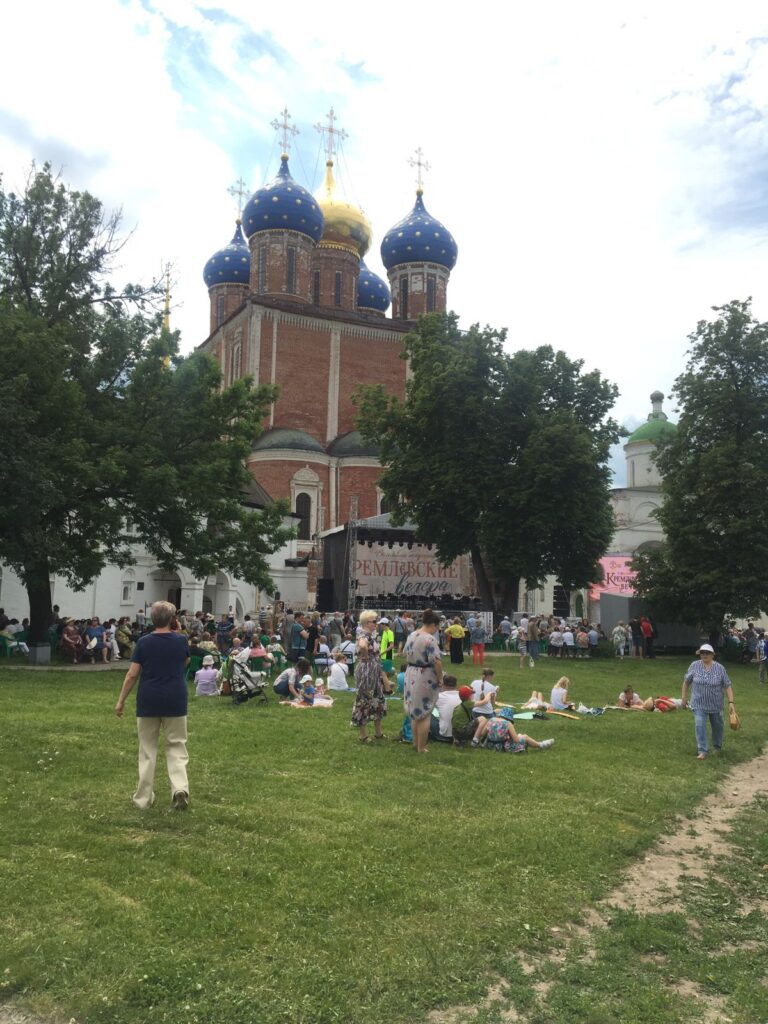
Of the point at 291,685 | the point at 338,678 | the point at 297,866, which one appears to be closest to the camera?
the point at 297,866

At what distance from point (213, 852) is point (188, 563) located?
15761mm

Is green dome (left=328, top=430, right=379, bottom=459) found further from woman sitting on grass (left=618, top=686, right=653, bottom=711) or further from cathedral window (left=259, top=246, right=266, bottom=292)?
woman sitting on grass (left=618, top=686, right=653, bottom=711)

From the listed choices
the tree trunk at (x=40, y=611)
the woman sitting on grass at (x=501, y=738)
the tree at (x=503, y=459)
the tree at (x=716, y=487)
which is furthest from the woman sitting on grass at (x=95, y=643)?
the tree at (x=716, y=487)

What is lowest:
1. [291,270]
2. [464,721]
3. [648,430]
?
[464,721]

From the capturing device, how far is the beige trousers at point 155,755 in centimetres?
692

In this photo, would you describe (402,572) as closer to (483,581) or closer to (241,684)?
(483,581)

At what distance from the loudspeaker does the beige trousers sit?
3328cm

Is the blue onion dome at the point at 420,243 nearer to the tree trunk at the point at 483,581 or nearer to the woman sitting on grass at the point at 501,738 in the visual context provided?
the tree trunk at the point at 483,581

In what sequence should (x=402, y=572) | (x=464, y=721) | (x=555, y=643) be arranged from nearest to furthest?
(x=464, y=721) < (x=555, y=643) < (x=402, y=572)

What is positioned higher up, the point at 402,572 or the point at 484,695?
the point at 402,572

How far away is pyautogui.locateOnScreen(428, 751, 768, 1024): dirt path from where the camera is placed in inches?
171

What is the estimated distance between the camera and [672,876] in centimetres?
637

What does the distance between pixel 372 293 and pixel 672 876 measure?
188 feet

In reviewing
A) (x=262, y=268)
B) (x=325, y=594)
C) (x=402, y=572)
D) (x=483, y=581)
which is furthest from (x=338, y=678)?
(x=262, y=268)
